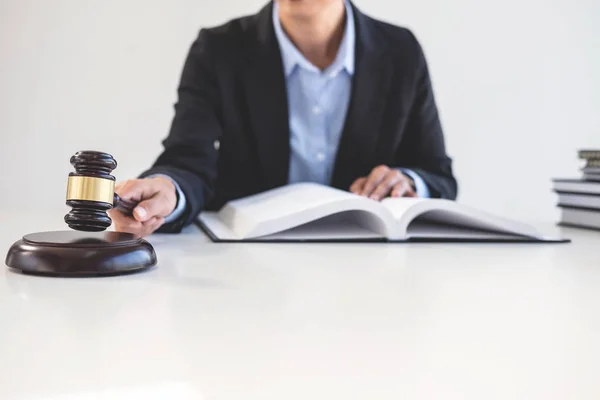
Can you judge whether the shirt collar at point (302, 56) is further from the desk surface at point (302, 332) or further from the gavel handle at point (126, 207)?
the desk surface at point (302, 332)

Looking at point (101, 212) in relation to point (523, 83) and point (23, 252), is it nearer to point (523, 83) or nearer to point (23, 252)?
point (23, 252)

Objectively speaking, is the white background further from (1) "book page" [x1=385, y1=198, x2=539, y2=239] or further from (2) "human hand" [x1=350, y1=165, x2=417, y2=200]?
(1) "book page" [x1=385, y1=198, x2=539, y2=239]

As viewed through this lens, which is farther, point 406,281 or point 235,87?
point 235,87

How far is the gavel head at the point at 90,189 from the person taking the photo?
616 millimetres

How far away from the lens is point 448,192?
1448mm

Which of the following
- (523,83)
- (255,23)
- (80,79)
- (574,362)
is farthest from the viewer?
(523,83)

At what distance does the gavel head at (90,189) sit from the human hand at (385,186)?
0.68 meters

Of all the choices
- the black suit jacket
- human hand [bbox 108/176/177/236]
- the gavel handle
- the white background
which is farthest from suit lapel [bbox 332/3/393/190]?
the white background

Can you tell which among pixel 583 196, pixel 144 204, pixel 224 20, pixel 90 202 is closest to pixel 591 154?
pixel 583 196

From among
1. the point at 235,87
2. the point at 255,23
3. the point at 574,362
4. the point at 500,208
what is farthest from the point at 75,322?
the point at 500,208

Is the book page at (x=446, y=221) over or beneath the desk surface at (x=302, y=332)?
beneath

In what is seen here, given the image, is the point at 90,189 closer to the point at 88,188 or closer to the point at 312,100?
the point at 88,188

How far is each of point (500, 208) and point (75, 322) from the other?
259 cm

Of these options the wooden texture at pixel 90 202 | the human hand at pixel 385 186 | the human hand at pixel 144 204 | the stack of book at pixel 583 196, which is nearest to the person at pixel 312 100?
the human hand at pixel 385 186
